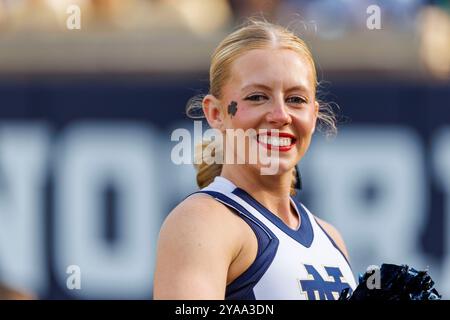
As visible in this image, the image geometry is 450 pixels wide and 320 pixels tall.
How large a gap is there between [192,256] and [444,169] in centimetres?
455

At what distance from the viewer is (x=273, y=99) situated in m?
2.69

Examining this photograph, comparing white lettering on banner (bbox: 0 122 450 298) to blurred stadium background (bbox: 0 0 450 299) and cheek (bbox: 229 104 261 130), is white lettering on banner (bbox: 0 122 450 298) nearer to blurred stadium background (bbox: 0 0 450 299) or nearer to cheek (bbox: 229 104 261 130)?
blurred stadium background (bbox: 0 0 450 299)

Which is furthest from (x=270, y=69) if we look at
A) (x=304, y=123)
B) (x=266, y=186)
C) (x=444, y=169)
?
(x=444, y=169)

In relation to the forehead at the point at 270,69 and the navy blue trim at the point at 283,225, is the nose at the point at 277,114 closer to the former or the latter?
the forehead at the point at 270,69

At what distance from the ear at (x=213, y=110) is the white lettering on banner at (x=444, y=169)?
4.11 metres

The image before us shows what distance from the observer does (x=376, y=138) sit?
6777mm

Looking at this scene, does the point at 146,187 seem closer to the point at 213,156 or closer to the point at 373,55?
the point at 373,55

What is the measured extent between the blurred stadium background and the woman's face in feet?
12.7

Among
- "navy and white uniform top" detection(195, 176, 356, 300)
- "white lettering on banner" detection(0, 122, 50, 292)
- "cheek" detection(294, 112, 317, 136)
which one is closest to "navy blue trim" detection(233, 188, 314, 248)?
"navy and white uniform top" detection(195, 176, 356, 300)

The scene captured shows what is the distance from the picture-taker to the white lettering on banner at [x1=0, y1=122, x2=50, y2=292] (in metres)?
6.77
